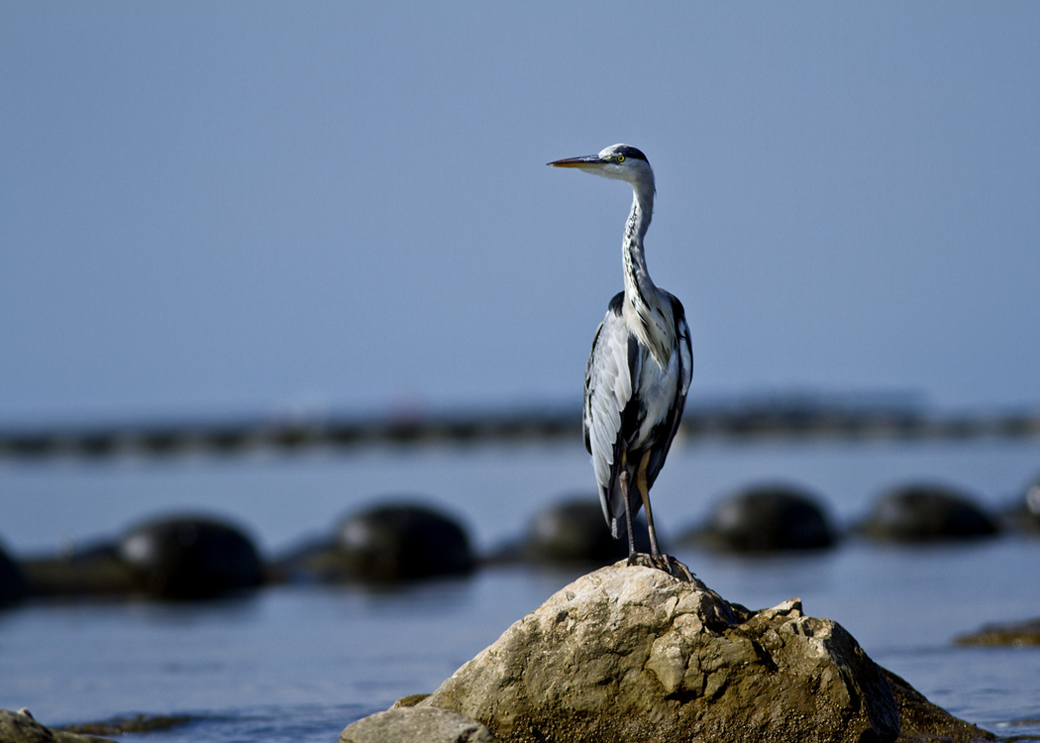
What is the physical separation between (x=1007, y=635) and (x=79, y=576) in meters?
14.8

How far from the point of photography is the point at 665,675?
7922 millimetres

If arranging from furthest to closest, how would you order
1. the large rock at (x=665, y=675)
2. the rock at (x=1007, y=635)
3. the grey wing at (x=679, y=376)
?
the rock at (x=1007, y=635), the grey wing at (x=679, y=376), the large rock at (x=665, y=675)

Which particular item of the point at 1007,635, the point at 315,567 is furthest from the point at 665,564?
the point at 315,567

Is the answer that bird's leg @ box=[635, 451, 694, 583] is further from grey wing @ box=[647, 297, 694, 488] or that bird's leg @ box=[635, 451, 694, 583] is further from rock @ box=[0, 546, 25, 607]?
rock @ box=[0, 546, 25, 607]

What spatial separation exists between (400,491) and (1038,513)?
3225 cm

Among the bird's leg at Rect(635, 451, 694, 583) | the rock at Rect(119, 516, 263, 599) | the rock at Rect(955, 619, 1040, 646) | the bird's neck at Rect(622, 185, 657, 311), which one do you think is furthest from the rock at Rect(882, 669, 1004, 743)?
the rock at Rect(119, 516, 263, 599)

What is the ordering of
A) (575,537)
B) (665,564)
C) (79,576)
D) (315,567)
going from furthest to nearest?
(315,567), (575,537), (79,576), (665,564)

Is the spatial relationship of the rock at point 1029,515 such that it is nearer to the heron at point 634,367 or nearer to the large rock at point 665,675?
the large rock at point 665,675

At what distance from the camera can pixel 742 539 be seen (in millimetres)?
24047

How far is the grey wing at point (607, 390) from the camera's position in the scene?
27.9ft

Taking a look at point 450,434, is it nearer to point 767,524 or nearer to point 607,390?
point 767,524

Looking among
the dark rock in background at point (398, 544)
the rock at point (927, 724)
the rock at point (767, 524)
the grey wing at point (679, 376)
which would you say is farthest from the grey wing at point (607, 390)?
the rock at point (767, 524)

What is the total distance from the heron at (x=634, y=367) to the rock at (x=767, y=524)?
1573 centimetres

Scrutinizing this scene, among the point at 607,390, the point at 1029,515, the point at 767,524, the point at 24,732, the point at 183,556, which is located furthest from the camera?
the point at 1029,515
